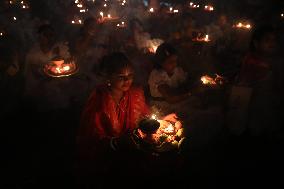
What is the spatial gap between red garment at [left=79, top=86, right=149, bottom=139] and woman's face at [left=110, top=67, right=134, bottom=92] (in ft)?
0.49

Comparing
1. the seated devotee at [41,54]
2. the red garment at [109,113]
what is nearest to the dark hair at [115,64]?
the red garment at [109,113]

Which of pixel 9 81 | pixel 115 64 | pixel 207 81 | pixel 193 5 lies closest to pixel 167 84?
pixel 207 81

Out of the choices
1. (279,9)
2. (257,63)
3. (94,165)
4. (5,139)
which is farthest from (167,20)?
(94,165)

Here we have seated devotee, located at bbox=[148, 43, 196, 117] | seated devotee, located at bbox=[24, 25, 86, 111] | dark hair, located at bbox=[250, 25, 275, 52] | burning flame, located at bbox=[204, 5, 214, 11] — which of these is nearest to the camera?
seated devotee, located at bbox=[148, 43, 196, 117]

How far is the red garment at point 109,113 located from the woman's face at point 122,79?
0.15 metres

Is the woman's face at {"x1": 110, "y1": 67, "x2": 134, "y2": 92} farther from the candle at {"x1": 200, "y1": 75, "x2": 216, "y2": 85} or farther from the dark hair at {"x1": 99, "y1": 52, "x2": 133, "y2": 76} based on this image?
the candle at {"x1": 200, "y1": 75, "x2": 216, "y2": 85}

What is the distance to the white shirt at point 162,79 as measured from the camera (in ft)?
15.9

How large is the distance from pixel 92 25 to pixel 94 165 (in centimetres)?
501

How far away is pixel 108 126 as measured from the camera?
350cm

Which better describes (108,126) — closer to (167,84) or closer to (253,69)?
(167,84)

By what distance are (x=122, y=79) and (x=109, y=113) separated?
0.45 metres

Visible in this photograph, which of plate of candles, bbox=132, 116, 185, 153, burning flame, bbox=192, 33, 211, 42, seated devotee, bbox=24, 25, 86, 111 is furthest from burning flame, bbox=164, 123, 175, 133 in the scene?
burning flame, bbox=192, 33, 211, 42

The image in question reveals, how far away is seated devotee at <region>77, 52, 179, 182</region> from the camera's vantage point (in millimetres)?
3213

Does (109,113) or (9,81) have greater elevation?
(9,81)
